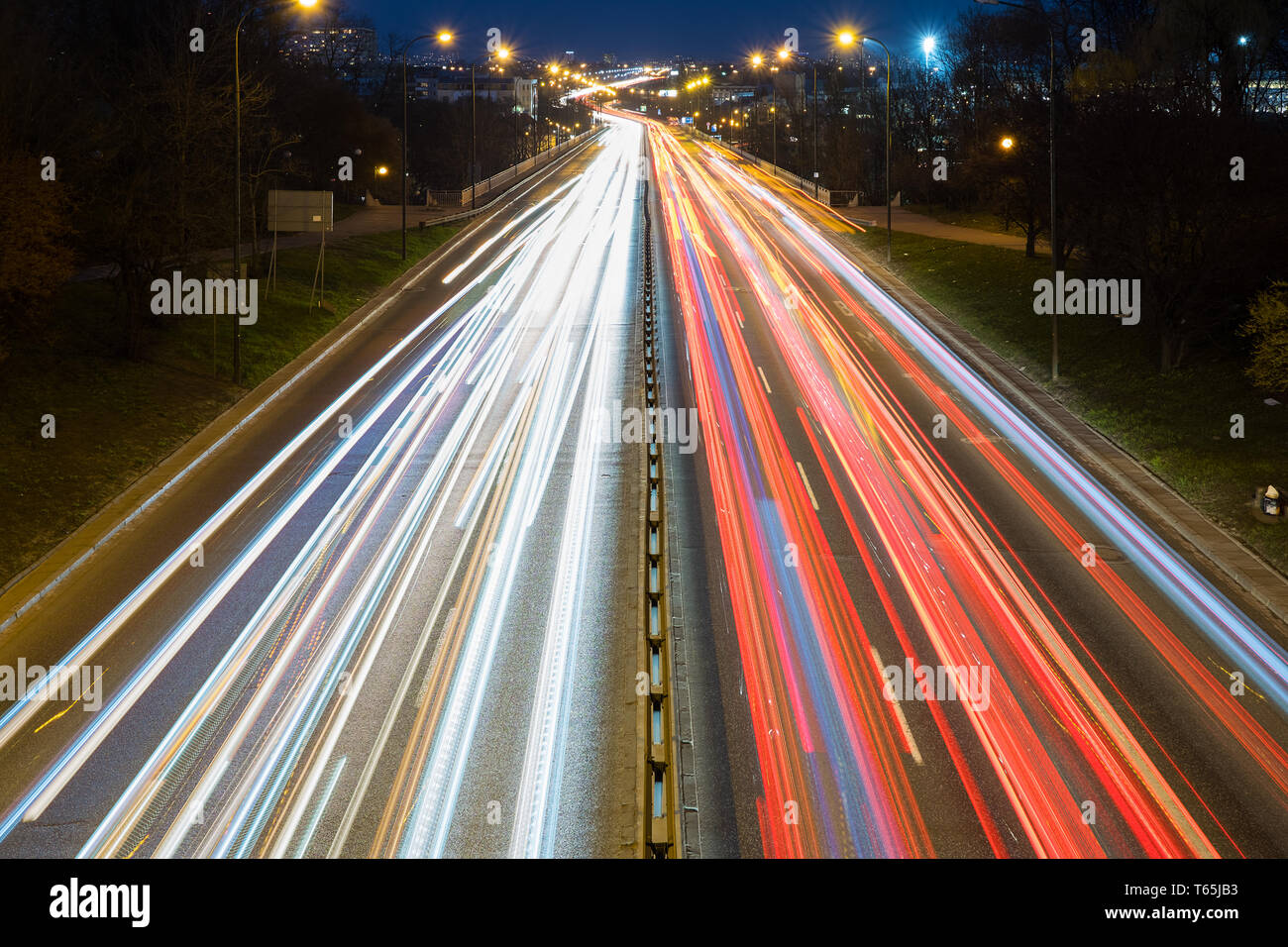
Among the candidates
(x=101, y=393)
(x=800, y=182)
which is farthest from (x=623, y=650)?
(x=800, y=182)

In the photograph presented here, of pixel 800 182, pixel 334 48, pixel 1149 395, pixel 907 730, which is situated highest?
pixel 334 48

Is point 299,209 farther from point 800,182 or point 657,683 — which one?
point 800,182

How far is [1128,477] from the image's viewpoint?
2072 centimetres

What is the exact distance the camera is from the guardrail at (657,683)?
9305 mm

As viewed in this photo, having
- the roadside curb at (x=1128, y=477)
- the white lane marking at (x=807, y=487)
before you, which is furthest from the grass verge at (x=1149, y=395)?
the white lane marking at (x=807, y=487)

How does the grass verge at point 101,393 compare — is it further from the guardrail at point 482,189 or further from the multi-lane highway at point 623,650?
Answer: the guardrail at point 482,189

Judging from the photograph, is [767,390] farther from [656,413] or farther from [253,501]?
[253,501]

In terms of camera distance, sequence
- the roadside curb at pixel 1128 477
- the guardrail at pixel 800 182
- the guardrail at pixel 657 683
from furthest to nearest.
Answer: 1. the guardrail at pixel 800 182
2. the roadside curb at pixel 1128 477
3. the guardrail at pixel 657 683

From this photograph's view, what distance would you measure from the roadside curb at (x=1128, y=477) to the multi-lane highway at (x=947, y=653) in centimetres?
46

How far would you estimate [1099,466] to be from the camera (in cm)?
2147

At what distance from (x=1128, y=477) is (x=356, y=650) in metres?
14.3

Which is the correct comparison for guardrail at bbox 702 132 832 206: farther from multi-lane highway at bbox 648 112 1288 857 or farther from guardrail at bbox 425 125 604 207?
multi-lane highway at bbox 648 112 1288 857

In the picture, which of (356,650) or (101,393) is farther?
(101,393)

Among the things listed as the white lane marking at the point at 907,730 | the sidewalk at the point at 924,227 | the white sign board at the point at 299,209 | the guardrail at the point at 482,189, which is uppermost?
the guardrail at the point at 482,189
